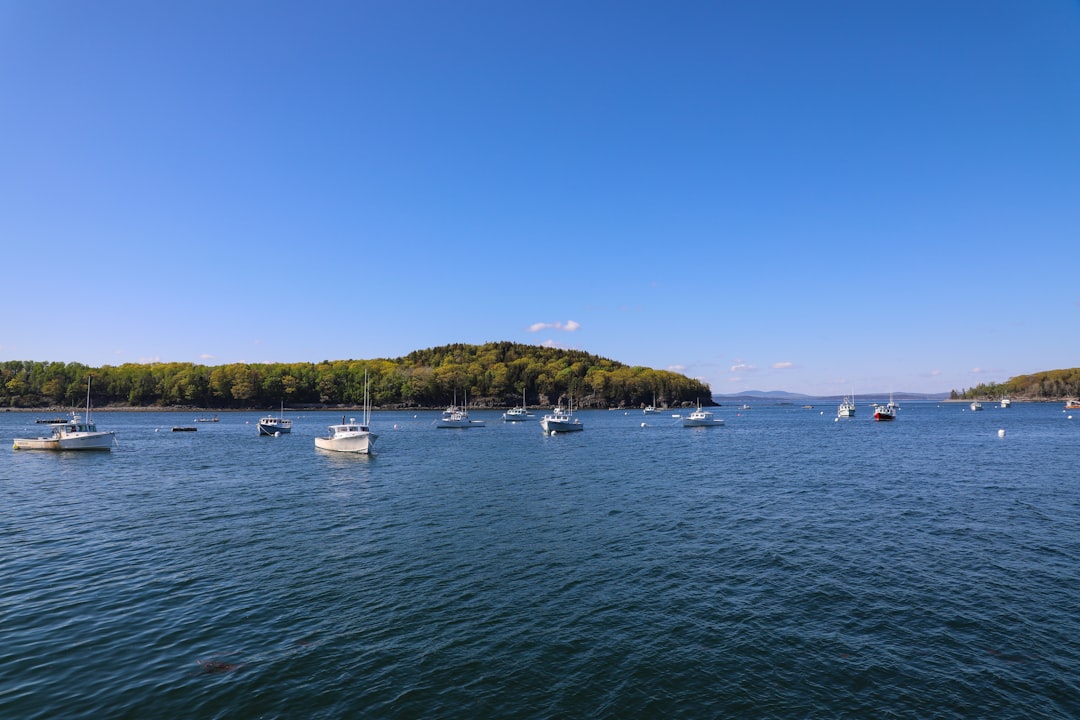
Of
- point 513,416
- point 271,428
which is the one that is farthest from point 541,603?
point 513,416

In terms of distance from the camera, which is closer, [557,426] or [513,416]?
[557,426]

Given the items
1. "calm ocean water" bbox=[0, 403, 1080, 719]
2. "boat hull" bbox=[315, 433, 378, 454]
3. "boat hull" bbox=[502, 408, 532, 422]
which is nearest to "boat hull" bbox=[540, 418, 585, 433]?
"boat hull" bbox=[502, 408, 532, 422]

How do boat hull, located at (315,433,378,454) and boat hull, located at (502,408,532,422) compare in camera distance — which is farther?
boat hull, located at (502,408,532,422)

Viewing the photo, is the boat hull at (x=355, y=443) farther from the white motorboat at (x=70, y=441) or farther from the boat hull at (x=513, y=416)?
the boat hull at (x=513, y=416)

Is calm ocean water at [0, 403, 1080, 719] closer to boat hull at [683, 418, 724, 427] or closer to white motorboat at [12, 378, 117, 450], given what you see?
white motorboat at [12, 378, 117, 450]

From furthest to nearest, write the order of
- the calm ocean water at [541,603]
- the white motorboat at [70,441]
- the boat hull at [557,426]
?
the boat hull at [557,426]
the white motorboat at [70,441]
the calm ocean water at [541,603]

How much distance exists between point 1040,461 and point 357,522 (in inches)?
2937

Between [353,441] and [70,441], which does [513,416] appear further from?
[70,441]

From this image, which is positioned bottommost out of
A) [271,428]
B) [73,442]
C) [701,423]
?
[701,423]

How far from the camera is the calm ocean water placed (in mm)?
14078

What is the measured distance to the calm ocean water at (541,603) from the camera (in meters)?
14.1

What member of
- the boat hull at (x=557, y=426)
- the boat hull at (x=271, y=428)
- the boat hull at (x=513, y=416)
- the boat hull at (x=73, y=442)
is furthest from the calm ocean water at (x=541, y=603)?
the boat hull at (x=513, y=416)

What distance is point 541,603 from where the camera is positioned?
66.6 ft

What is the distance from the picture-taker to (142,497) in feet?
137
